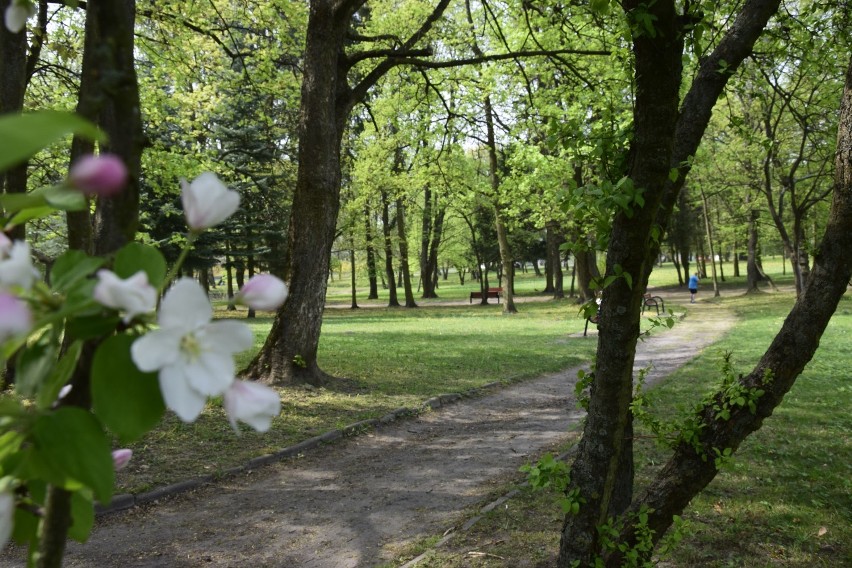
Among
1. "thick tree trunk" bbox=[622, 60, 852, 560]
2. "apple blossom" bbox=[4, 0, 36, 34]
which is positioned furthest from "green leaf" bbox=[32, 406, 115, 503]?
"thick tree trunk" bbox=[622, 60, 852, 560]

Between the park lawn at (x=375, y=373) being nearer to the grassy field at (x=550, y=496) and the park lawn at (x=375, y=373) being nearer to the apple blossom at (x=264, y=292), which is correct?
the grassy field at (x=550, y=496)

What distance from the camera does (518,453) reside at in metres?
6.85

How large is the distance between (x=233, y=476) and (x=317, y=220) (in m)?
4.11

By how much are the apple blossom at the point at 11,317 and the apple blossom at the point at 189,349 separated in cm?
8

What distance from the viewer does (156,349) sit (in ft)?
1.50

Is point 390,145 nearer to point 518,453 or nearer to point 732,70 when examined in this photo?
point 518,453

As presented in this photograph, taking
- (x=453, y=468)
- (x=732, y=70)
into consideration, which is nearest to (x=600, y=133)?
(x=732, y=70)

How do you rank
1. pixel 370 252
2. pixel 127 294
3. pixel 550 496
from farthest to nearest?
pixel 370 252 → pixel 550 496 → pixel 127 294

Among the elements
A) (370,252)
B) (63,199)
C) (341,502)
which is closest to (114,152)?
(63,199)

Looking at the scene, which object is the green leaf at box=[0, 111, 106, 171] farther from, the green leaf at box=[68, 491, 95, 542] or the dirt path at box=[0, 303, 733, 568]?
the dirt path at box=[0, 303, 733, 568]

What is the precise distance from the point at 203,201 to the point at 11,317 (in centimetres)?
20

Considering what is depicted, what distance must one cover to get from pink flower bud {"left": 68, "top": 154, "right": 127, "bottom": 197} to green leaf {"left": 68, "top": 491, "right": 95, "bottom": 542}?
360 millimetres

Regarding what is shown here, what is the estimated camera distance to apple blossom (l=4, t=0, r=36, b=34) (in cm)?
60

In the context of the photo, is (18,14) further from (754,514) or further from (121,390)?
(754,514)
